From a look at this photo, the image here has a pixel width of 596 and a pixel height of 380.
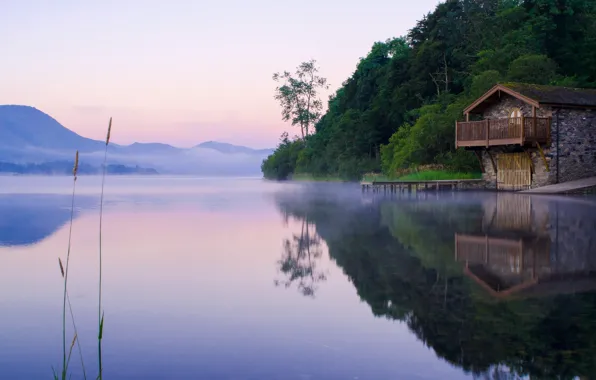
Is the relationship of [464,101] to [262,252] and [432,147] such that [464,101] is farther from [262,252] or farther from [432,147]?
[262,252]

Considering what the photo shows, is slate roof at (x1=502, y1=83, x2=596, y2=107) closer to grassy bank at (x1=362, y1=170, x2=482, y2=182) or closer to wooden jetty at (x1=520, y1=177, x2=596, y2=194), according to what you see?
wooden jetty at (x1=520, y1=177, x2=596, y2=194)

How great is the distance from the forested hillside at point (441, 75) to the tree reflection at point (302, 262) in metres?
30.4

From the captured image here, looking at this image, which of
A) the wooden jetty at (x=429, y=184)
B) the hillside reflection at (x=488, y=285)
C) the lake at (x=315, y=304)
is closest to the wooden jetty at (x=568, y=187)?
the wooden jetty at (x=429, y=184)

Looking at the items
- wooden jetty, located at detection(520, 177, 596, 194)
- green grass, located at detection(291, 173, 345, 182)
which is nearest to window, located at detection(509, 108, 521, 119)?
wooden jetty, located at detection(520, 177, 596, 194)

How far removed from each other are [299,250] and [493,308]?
714 cm

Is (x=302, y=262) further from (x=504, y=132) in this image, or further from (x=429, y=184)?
(x=429, y=184)

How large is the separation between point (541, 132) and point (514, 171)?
14.5 ft

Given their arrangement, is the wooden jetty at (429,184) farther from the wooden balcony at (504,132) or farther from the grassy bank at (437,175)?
the wooden balcony at (504,132)

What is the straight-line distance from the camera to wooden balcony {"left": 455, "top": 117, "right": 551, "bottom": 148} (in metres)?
34.9

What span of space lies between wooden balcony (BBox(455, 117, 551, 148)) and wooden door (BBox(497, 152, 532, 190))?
7.39ft

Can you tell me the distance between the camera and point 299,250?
14477 mm

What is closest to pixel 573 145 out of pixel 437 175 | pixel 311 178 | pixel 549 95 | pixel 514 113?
pixel 549 95

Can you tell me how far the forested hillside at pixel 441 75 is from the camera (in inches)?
1859

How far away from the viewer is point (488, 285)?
930 centimetres
